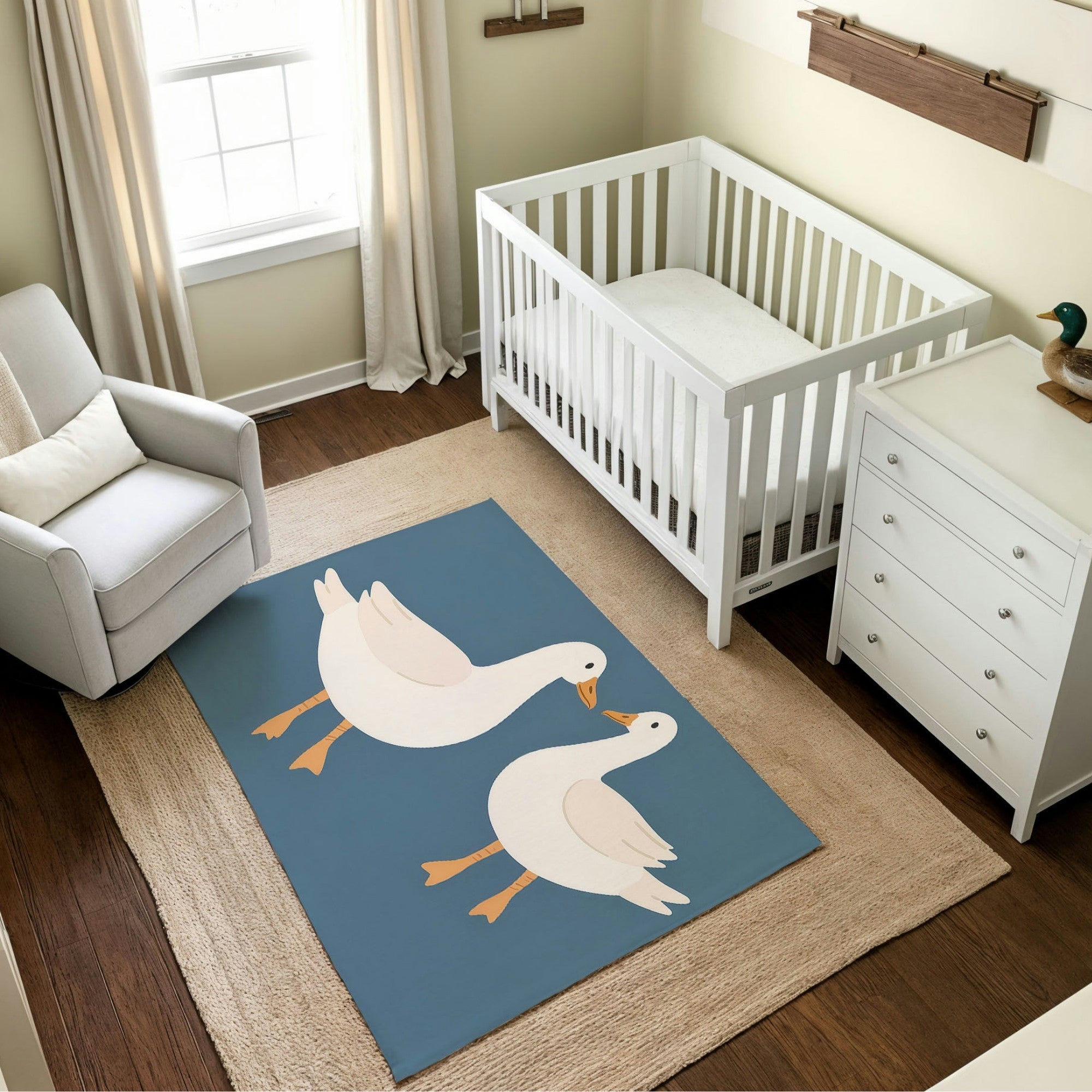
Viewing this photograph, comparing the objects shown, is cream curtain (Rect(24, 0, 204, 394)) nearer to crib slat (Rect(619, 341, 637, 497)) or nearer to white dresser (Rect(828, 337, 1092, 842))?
crib slat (Rect(619, 341, 637, 497))

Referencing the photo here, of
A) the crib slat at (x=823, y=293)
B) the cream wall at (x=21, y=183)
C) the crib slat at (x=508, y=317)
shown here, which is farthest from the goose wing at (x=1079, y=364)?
the cream wall at (x=21, y=183)

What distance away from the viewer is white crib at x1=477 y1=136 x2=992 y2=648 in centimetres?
272

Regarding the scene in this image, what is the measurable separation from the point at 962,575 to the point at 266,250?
236cm

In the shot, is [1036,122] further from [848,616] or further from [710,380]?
[848,616]

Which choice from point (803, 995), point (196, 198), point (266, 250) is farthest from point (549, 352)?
point (803, 995)

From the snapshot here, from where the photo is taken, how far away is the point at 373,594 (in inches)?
122

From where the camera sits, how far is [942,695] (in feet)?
8.28

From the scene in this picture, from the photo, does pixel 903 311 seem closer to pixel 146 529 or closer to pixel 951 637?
pixel 951 637

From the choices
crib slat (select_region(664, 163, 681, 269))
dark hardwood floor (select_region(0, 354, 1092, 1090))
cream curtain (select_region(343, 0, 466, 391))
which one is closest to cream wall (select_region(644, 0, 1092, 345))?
crib slat (select_region(664, 163, 681, 269))

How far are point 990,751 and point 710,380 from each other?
0.99 meters

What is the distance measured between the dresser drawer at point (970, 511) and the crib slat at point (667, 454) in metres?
0.49

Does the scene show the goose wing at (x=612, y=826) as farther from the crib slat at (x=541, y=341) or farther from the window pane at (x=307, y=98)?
the window pane at (x=307, y=98)

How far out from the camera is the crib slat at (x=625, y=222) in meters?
3.62

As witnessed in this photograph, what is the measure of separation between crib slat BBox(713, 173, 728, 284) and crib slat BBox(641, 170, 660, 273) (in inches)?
7.9
